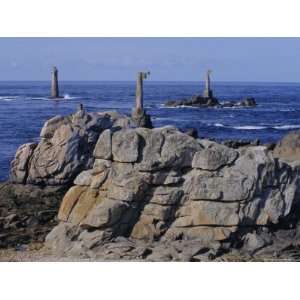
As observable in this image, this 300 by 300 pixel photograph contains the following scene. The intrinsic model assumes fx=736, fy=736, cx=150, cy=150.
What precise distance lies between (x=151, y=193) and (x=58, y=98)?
247 centimetres

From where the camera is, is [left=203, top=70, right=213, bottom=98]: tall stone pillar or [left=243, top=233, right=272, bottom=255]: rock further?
[left=203, top=70, right=213, bottom=98]: tall stone pillar

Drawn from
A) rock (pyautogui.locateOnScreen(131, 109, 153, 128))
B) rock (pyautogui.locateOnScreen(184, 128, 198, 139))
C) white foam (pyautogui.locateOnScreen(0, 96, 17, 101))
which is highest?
white foam (pyautogui.locateOnScreen(0, 96, 17, 101))

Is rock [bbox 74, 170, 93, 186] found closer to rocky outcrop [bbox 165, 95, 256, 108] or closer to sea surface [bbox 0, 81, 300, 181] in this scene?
sea surface [bbox 0, 81, 300, 181]

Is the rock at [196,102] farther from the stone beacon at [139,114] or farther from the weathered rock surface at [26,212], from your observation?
the weathered rock surface at [26,212]

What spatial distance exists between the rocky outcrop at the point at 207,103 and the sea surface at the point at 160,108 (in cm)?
10

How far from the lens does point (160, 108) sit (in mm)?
13023

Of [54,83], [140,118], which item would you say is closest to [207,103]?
[140,118]

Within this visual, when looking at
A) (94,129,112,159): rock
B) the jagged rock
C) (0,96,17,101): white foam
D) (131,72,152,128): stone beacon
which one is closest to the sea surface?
(0,96,17,101): white foam

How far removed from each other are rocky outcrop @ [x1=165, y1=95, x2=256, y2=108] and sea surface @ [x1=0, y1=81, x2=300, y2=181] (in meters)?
0.10

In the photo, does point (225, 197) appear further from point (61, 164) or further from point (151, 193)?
point (61, 164)

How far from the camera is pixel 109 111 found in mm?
13031

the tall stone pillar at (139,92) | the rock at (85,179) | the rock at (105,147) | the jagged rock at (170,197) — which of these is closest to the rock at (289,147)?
the jagged rock at (170,197)

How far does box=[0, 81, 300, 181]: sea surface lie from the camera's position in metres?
11.0
